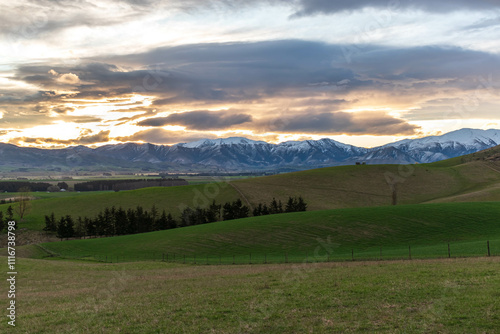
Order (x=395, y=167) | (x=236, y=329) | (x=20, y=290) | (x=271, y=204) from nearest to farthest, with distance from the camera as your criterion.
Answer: (x=236, y=329) < (x=20, y=290) < (x=271, y=204) < (x=395, y=167)

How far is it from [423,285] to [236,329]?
14321mm

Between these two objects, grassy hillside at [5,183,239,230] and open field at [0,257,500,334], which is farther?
grassy hillside at [5,183,239,230]

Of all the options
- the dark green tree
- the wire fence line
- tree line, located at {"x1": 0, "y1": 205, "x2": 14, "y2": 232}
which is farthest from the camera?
tree line, located at {"x1": 0, "y1": 205, "x2": 14, "y2": 232}

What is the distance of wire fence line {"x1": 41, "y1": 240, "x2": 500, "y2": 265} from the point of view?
45.5 meters

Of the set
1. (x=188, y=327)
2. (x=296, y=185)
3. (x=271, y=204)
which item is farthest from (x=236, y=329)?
(x=296, y=185)

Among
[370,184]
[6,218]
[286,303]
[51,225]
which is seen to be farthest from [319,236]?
[6,218]

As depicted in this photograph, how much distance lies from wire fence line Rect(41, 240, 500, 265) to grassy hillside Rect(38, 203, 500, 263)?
1.24 ft

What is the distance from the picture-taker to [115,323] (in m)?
21.4

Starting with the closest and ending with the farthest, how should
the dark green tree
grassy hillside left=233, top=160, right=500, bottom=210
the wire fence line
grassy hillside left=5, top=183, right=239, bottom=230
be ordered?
the wire fence line → the dark green tree → grassy hillside left=5, top=183, right=239, bottom=230 → grassy hillside left=233, top=160, right=500, bottom=210

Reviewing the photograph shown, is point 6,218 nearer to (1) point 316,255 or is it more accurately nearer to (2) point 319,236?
(2) point 319,236

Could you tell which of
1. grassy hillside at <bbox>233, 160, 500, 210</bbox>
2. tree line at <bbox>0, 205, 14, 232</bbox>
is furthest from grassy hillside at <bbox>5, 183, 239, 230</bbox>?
grassy hillside at <bbox>233, 160, 500, 210</bbox>

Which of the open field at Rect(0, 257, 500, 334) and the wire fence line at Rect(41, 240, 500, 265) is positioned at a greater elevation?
the open field at Rect(0, 257, 500, 334)

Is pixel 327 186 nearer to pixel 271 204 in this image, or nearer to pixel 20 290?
pixel 271 204

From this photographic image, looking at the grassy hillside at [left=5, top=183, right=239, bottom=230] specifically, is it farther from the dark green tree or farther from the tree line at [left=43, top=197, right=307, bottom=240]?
the tree line at [left=43, top=197, right=307, bottom=240]
